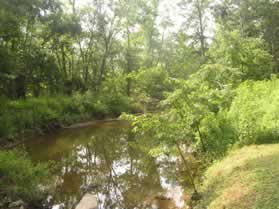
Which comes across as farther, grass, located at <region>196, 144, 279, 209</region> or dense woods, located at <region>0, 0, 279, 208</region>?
A: dense woods, located at <region>0, 0, 279, 208</region>

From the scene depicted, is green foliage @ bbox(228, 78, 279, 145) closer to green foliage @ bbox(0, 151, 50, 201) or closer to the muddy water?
the muddy water

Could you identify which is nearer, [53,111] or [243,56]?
[243,56]

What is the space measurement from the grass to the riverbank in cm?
977

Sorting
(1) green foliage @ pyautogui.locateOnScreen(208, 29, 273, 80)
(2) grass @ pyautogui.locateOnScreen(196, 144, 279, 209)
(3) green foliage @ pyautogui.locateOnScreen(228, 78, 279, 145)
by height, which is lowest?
(2) grass @ pyautogui.locateOnScreen(196, 144, 279, 209)

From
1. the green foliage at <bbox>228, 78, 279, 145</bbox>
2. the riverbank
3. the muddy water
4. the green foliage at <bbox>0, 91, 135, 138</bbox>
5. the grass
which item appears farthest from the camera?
the green foliage at <bbox>0, 91, 135, 138</bbox>

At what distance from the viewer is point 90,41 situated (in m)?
25.5

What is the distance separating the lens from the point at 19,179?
610 cm

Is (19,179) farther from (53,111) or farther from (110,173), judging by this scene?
(53,111)

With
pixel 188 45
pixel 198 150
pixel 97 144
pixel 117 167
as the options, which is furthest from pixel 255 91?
pixel 188 45

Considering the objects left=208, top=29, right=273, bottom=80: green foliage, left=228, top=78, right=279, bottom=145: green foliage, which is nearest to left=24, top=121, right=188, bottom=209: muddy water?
left=228, top=78, right=279, bottom=145: green foliage

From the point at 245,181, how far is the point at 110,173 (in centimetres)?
450

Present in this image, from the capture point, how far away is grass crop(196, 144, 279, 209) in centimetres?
433

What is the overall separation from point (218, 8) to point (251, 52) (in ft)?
45.6

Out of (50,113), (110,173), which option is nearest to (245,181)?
(110,173)
